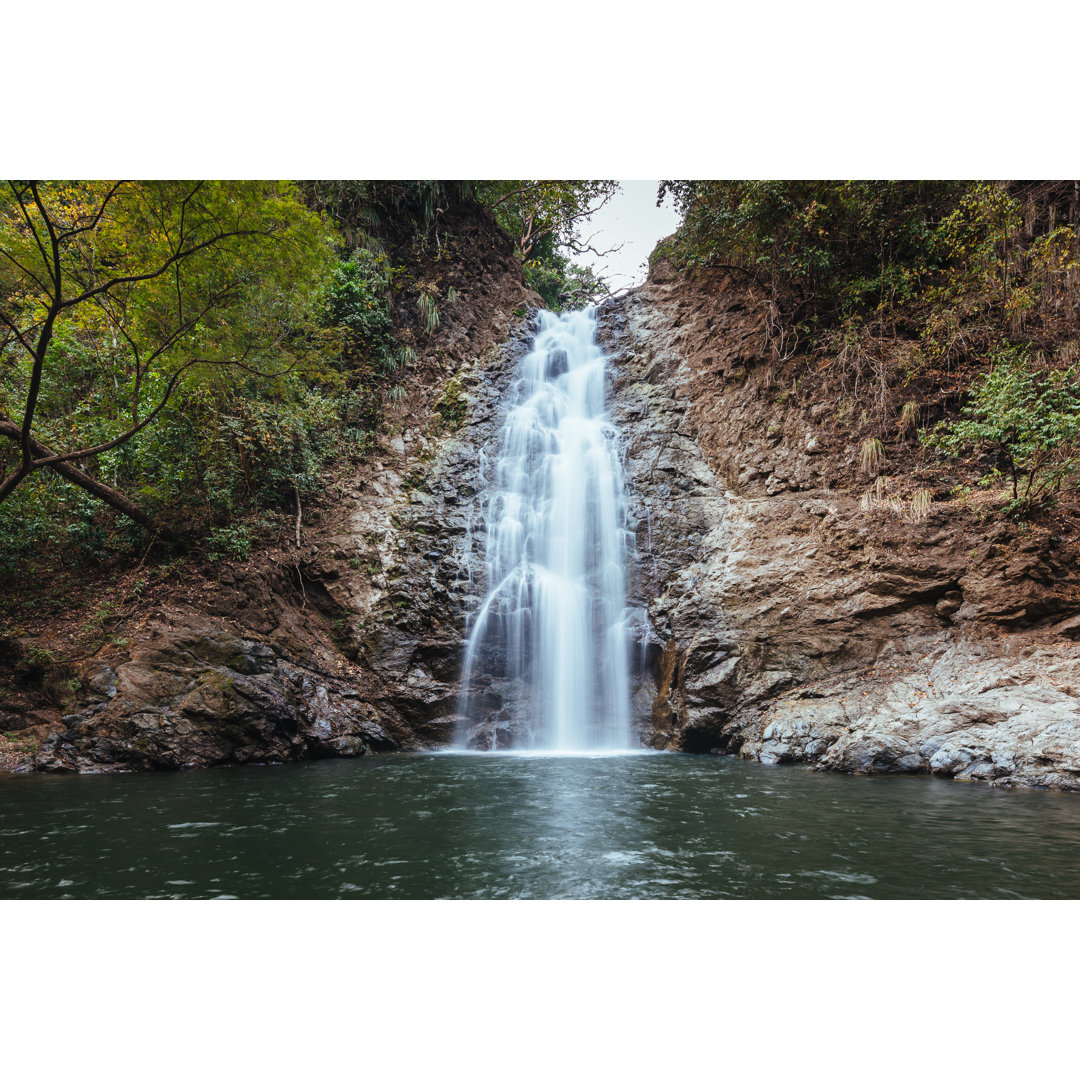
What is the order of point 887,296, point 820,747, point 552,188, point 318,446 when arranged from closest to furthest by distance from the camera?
1. point 820,747
2. point 887,296
3. point 318,446
4. point 552,188

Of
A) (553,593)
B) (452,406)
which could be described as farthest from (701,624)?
(452,406)

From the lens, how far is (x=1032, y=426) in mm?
7598

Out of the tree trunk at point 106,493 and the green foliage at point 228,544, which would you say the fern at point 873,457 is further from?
the tree trunk at point 106,493

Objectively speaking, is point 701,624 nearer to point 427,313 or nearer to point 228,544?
point 228,544

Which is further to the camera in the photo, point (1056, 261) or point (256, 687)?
point (1056, 261)

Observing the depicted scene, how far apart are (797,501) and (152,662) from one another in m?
11.4

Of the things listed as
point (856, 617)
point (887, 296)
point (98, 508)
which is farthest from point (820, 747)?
point (98, 508)

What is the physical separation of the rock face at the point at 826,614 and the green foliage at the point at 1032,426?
0.88 metres

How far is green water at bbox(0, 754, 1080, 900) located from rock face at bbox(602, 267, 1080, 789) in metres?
0.86

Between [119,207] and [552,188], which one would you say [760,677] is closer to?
[119,207]

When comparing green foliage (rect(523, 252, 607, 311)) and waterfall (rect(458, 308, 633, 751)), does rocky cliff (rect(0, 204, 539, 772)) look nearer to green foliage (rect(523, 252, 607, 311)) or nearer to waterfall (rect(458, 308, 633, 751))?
waterfall (rect(458, 308, 633, 751))

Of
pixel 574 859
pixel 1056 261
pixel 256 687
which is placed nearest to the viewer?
pixel 574 859

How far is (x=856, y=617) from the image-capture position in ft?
29.1

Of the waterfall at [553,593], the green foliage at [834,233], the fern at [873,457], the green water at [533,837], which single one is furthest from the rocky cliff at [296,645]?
the fern at [873,457]
